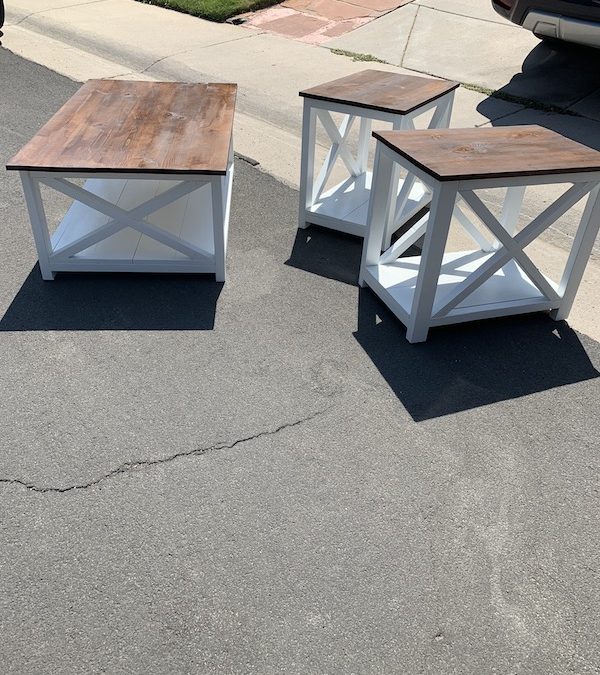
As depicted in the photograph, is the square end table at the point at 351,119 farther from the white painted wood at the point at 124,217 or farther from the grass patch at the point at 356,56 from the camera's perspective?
the grass patch at the point at 356,56

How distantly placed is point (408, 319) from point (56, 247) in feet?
7.39

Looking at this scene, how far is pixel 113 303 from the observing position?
3949 mm

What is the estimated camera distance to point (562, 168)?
3404mm

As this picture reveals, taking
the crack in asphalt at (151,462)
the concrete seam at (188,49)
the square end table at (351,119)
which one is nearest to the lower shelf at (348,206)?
the square end table at (351,119)

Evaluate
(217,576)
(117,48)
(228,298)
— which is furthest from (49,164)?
(117,48)

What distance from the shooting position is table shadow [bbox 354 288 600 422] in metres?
3.36

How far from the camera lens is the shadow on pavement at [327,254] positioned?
4.37 metres

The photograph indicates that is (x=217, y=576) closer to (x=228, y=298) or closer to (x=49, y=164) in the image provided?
(x=228, y=298)

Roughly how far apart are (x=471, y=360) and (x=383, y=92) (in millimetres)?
2038

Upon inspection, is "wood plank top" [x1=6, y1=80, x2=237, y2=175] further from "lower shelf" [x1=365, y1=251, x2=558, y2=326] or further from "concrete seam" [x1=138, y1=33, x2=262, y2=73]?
"concrete seam" [x1=138, y1=33, x2=262, y2=73]

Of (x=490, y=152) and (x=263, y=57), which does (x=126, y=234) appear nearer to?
(x=490, y=152)

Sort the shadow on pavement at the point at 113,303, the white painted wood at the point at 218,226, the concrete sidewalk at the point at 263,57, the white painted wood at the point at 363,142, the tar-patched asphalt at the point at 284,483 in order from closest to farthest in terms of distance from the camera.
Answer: the tar-patched asphalt at the point at 284,483, the shadow on pavement at the point at 113,303, the white painted wood at the point at 218,226, the white painted wood at the point at 363,142, the concrete sidewalk at the point at 263,57

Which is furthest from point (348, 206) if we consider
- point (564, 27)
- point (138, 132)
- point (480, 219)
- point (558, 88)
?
point (558, 88)

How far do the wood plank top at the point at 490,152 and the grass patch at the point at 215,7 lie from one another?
734cm
